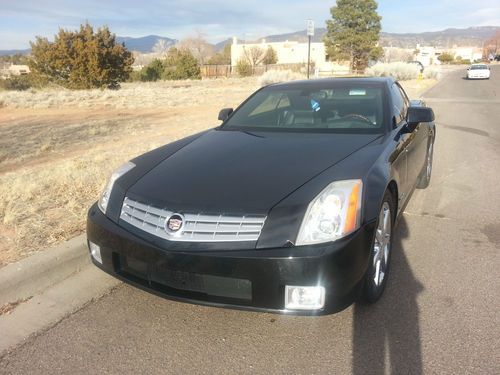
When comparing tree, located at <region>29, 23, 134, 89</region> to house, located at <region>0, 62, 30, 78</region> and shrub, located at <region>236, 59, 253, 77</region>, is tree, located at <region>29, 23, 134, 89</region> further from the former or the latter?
shrub, located at <region>236, 59, 253, 77</region>

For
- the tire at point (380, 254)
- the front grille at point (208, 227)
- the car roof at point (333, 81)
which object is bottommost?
the tire at point (380, 254)

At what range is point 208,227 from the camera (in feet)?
8.25

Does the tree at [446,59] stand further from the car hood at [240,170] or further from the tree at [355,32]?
the car hood at [240,170]

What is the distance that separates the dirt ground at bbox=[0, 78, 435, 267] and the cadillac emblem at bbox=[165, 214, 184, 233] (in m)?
1.64

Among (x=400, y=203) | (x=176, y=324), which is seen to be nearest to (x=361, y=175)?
(x=400, y=203)

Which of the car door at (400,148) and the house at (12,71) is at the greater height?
the house at (12,71)

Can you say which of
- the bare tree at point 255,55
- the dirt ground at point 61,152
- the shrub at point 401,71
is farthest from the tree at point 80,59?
the bare tree at point 255,55

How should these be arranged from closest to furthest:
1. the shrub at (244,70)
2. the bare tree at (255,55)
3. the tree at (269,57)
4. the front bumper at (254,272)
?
the front bumper at (254,272) → the shrub at (244,70) → the bare tree at (255,55) → the tree at (269,57)

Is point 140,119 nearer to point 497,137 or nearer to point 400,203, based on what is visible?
point 497,137

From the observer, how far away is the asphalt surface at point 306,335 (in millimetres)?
2486

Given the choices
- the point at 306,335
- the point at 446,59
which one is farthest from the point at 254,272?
the point at 446,59

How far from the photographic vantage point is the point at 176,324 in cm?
288

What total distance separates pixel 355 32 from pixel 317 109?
48.3 metres

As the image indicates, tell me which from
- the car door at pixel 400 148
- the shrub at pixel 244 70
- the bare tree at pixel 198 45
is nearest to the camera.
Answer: the car door at pixel 400 148
